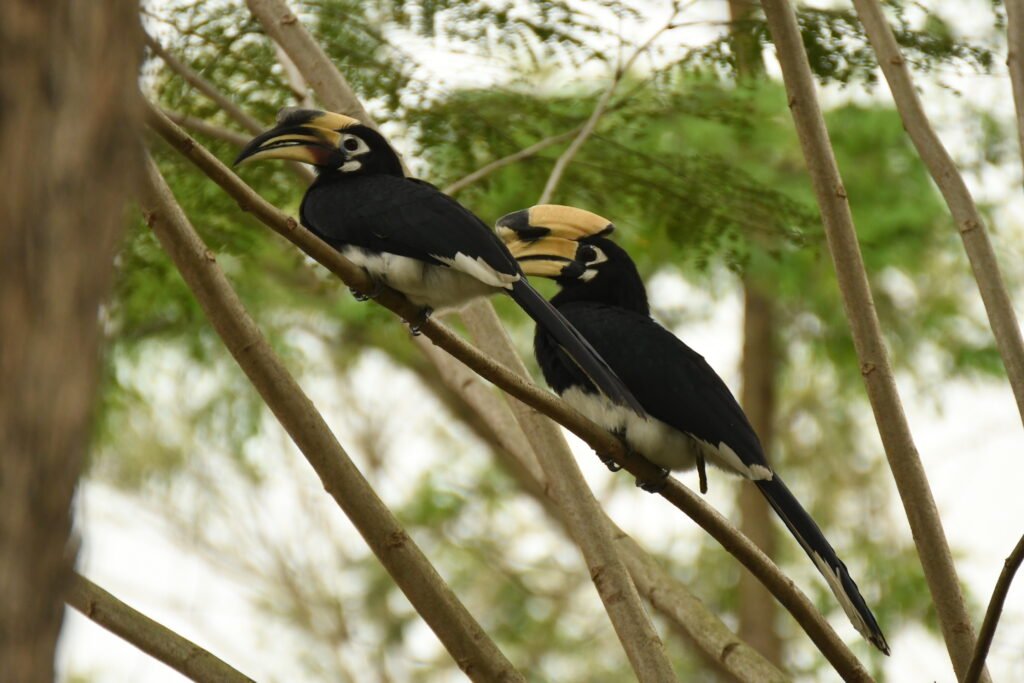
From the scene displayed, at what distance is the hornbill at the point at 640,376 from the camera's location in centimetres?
381

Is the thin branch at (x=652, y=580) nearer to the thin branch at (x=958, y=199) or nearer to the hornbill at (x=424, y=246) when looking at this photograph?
the hornbill at (x=424, y=246)

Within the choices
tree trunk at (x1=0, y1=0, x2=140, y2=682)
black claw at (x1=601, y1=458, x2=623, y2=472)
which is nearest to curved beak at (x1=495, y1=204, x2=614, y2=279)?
black claw at (x1=601, y1=458, x2=623, y2=472)

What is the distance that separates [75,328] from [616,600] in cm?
280

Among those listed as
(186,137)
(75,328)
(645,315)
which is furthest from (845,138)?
(75,328)

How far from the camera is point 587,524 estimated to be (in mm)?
3955

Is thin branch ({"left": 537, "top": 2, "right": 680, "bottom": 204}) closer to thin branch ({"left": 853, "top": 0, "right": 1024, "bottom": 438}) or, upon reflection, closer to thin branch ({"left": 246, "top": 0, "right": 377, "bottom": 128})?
thin branch ({"left": 246, "top": 0, "right": 377, "bottom": 128})

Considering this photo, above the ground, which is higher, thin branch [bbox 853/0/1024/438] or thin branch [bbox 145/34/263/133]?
thin branch [bbox 145/34/263/133]

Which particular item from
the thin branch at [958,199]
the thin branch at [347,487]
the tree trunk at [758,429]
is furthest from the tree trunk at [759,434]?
the thin branch at [347,487]

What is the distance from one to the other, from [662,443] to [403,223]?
979 millimetres

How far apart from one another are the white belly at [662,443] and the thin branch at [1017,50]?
1163mm

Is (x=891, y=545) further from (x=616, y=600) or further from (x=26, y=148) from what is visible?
(x=26, y=148)

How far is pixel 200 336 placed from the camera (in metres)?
8.02

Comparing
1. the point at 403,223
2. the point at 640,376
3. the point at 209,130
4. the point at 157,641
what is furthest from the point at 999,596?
the point at 209,130

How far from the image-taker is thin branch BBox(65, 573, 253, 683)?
10.4 feet
